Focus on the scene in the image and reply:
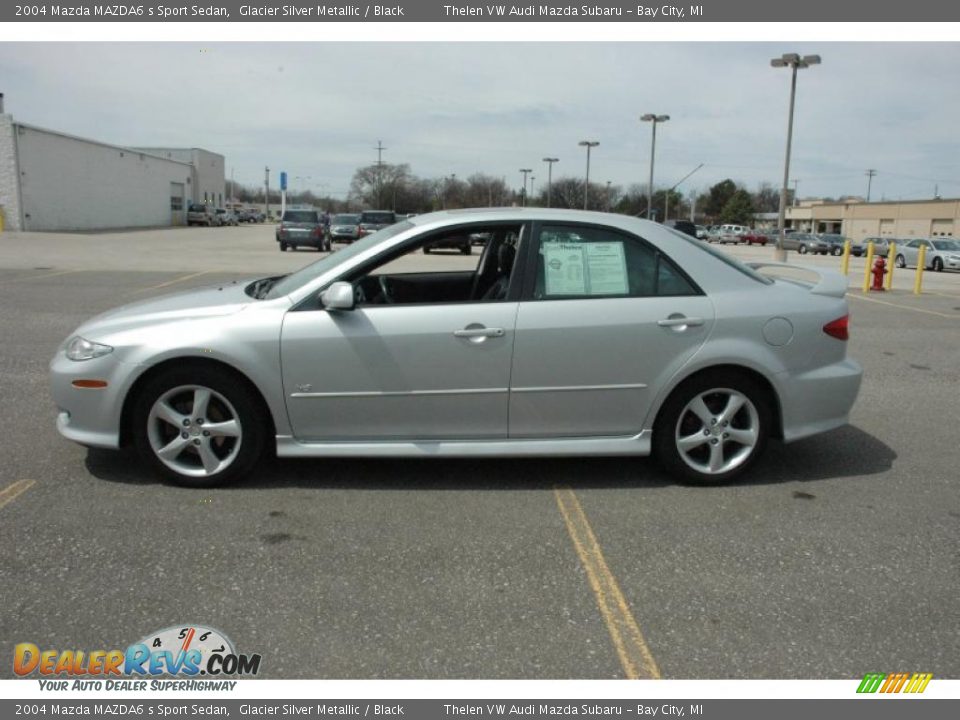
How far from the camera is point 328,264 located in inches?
170

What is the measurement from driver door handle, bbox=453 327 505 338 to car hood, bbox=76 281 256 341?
1227 mm

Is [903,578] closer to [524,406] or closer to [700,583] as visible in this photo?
[700,583]

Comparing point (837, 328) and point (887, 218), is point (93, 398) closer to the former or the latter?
point (837, 328)

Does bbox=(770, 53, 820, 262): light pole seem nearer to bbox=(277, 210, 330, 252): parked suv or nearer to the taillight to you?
bbox=(277, 210, 330, 252): parked suv

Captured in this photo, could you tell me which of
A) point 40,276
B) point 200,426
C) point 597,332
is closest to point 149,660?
point 200,426

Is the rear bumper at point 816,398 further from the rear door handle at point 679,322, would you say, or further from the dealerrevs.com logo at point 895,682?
the dealerrevs.com logo at point 895,682

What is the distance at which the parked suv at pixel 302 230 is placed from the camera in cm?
3047

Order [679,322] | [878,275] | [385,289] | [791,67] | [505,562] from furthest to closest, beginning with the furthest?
1. [791,67]
2. [878,275]
3. [385,289]
4. [679,322]
5. [505,562]

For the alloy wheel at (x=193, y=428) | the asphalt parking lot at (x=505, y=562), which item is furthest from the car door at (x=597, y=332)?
the alloy wheel at (x=193, y=428)

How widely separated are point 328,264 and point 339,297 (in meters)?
0.55

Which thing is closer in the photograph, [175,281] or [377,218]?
[175,281]

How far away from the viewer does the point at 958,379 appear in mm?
7402

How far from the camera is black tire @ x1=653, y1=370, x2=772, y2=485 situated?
164 inches

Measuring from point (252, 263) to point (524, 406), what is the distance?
2055 cm
